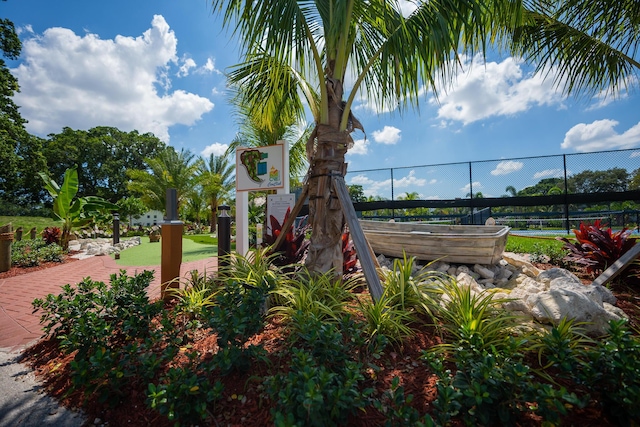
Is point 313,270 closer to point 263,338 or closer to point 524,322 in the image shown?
point 263,338

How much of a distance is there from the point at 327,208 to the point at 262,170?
3.71 meters

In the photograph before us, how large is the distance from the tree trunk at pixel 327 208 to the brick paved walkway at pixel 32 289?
1.52m

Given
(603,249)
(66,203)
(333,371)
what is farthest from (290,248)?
(66,203)

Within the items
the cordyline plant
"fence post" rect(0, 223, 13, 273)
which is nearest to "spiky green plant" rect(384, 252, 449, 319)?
the cordyline plant

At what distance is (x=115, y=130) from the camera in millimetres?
39875

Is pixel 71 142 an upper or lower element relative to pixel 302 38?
upper

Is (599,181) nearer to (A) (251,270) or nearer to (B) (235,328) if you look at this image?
(A) (251,270)

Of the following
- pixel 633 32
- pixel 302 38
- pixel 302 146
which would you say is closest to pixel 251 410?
pixel 302 38

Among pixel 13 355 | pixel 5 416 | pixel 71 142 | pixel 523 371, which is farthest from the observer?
pixel 71 142

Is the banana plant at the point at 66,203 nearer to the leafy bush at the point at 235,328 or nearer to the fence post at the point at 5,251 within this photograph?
the fence post at the point at 5,251

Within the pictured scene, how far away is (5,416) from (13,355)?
111 cm

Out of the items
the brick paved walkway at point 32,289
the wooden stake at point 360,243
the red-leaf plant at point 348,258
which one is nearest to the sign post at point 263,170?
the brick paved walkway at point 32,289

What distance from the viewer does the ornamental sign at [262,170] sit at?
6.29 metres

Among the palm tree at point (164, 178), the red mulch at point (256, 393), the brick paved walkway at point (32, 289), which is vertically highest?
the palm tree at point (164, 178)
